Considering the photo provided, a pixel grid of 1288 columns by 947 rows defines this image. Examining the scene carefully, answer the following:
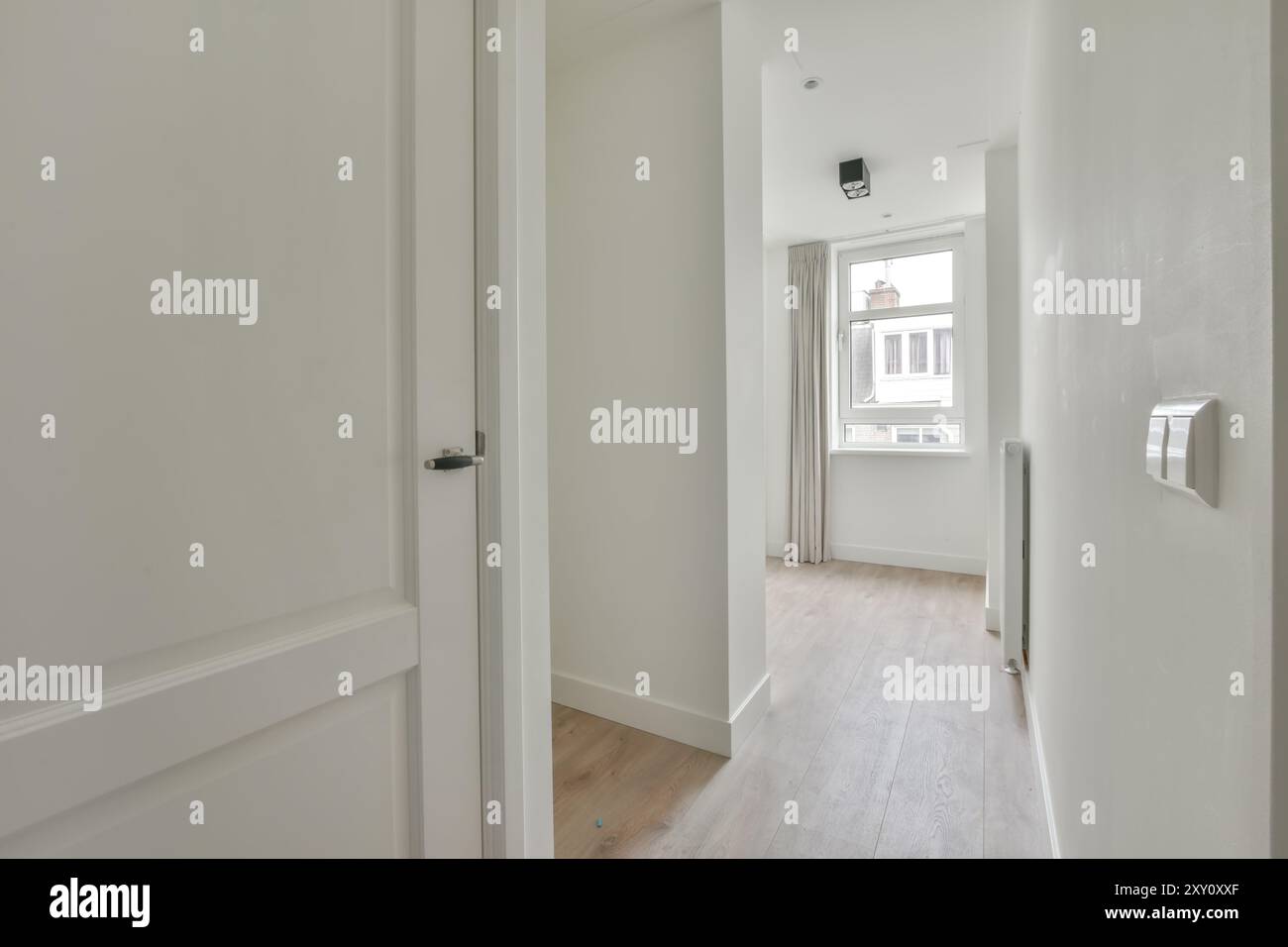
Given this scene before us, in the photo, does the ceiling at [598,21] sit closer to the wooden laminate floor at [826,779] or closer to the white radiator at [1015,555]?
the white radiator at [1015,555]

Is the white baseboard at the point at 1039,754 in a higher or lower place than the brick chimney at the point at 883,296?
lower

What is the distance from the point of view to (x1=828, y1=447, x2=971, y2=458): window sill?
4636 millimetres

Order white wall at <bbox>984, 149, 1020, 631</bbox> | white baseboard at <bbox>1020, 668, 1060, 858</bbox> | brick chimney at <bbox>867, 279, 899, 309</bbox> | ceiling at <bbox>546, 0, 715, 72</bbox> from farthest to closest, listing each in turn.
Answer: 1. brick chimney at <bbox>867, 279, 899, 309</bbox>
2. white wall at <bbox>984, 149, 1020, 631</bbox>
3. ceiling at <bbox>546, 0, 715, 72</bbox>
4. white baseboard at <bbox>1020, 668, 1060, 858</bbox>

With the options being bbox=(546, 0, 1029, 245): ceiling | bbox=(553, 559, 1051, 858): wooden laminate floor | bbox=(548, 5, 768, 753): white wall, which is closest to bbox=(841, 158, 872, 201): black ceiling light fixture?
bbox=(546, 0, 1029, 245): ceiling

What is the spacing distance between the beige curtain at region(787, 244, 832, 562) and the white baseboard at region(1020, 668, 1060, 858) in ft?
8.03

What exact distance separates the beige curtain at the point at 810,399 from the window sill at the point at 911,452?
24 cm

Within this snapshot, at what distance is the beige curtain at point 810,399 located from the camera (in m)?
4.98

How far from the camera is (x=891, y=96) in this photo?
108 inches

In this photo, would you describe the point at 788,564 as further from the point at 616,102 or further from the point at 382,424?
the point at 382,424

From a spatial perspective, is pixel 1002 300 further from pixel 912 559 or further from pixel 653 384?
pixel 912 559

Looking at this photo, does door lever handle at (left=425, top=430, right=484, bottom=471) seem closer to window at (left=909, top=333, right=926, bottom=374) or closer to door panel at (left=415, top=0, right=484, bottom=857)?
door panel at (left=415, top=0, right=484, bottom=857)

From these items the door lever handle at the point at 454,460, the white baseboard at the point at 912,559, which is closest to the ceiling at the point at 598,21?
the door lever handle at the point at 454,460

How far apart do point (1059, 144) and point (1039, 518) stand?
124 cm

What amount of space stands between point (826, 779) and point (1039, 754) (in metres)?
0.71
